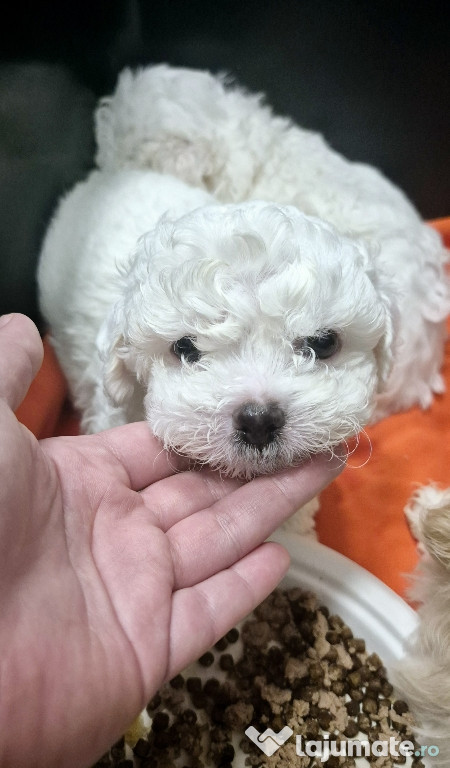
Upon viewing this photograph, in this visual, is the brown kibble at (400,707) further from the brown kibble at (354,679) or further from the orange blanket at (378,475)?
the orange blanket at (378,475)

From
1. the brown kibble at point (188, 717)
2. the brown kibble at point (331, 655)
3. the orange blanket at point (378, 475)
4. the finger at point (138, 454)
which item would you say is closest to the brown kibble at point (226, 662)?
the brown kibble at point (188, 717)

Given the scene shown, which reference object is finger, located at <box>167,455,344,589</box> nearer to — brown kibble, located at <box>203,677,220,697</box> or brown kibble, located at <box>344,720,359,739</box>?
brown kibble, located at <box>203,677,220,697</box>

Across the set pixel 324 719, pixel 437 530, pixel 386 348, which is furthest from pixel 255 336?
pixel 324 719

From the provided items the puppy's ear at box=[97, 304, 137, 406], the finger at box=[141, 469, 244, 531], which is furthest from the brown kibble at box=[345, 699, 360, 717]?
the puppy's ear at box=[97, 304, 137, 406]

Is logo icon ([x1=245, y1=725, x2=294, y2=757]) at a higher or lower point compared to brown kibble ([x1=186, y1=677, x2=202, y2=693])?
lower

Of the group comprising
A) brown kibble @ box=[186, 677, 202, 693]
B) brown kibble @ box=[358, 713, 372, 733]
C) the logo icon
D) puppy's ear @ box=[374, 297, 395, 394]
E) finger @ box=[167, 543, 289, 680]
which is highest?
puppy's ear @ box=[374, 297, 395, 394]

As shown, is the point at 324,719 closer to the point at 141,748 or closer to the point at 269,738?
the point at 269,738
